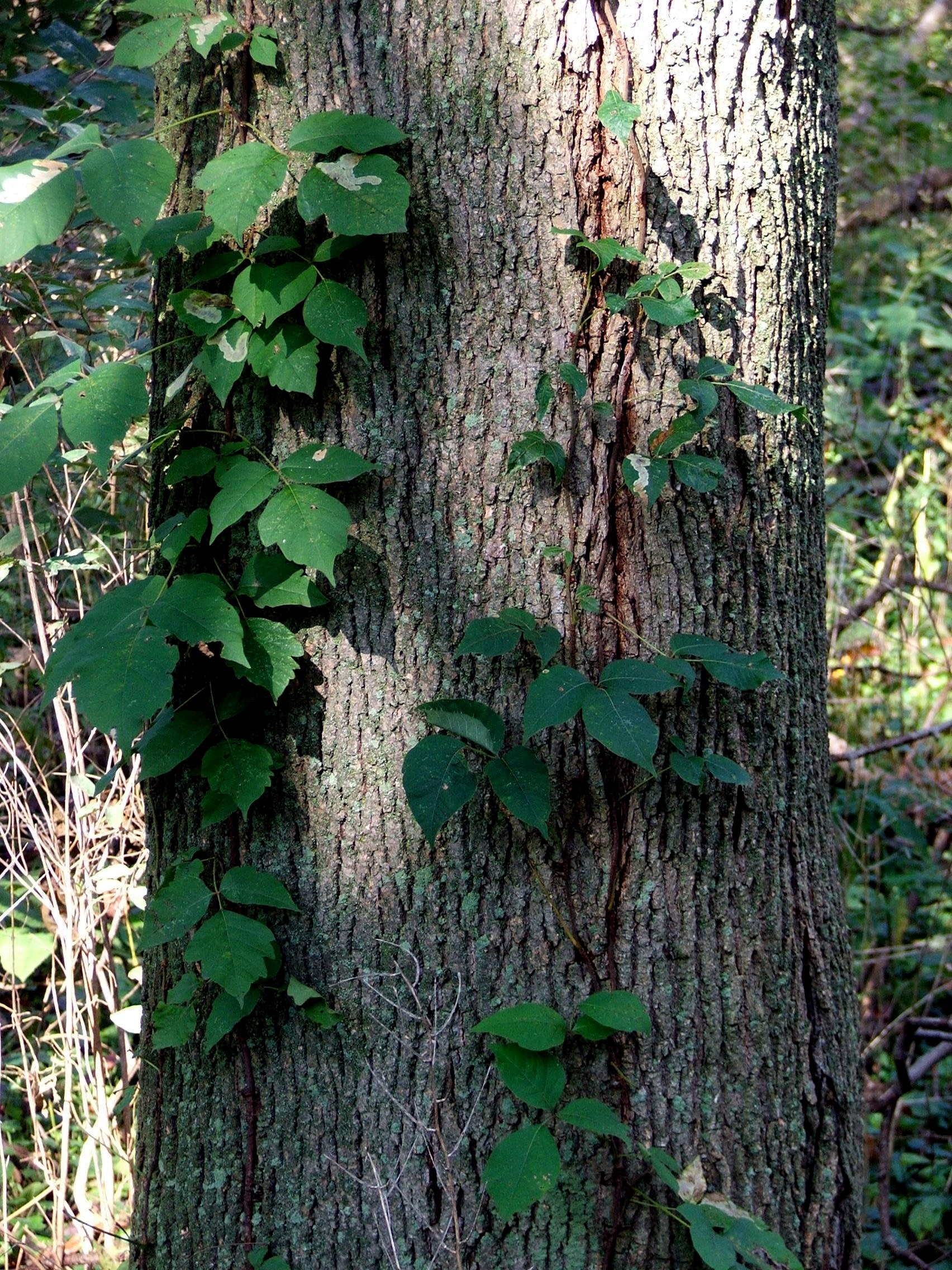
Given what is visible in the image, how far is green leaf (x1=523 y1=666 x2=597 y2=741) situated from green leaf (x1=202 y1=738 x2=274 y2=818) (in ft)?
1.30

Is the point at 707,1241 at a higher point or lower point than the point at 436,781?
lower

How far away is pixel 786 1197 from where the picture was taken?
60.8 inches

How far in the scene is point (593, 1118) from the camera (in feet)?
4.51

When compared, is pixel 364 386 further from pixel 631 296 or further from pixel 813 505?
pixel 813 505

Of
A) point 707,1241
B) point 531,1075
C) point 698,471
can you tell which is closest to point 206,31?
point 698,471

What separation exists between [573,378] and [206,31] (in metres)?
0.71

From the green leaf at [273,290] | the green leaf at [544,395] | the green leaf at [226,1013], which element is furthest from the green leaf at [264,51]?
the green leaf at [226,1013]

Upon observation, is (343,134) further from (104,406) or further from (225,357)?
(104,406)

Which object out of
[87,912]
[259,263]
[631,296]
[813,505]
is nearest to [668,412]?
[631,296]

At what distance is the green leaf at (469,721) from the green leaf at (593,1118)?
484 mm

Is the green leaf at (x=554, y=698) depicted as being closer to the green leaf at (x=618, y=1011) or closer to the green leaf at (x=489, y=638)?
the green leaf at (x=489, y=638)

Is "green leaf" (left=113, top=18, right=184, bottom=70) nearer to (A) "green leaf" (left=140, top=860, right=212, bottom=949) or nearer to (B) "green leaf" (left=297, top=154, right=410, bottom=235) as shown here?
(B) "green leaf" (left=297, top=154, right=410, bottom=235)

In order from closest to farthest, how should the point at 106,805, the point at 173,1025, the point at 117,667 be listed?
the point at 117,667, the point at 173,1025, the point at 106,805

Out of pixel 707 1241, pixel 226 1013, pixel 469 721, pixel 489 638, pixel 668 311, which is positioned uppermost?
pixel 668 311
